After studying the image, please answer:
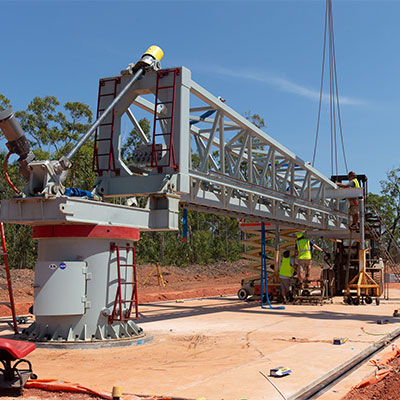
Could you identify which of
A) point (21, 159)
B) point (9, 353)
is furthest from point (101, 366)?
point (21, 159)

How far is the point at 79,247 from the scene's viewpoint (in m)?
10.9

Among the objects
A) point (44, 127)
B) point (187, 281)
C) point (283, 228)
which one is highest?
point (44, 127)

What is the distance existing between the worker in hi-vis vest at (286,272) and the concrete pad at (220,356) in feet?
15.1

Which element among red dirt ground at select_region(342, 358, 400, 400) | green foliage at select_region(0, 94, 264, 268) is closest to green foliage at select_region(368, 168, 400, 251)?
green foliage at select_region(0, 94, 264, 268)

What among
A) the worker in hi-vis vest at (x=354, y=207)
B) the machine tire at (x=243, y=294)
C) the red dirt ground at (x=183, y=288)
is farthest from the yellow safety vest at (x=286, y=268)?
the worker in hi-vis vest at (x=354, y=207)

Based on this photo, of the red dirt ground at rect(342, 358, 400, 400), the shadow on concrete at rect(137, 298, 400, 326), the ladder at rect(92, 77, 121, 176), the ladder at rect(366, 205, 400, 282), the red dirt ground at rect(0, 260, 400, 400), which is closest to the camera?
the red dirt ground at rect(342, 358, 400, 400)

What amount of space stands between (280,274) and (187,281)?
56.2ft

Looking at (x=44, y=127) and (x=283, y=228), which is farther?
(x=44, y=127)

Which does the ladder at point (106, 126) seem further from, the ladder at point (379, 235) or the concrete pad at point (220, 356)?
the ladder at point (379, 235)

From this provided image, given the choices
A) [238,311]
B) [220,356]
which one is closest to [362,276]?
[238,311]

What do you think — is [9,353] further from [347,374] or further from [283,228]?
[283,228]

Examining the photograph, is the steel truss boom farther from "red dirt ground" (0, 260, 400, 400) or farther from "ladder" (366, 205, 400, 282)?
"red dirt ground" (0, 260, 400, 400)

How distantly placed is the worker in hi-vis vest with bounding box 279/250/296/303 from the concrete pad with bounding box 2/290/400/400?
4.59 metres

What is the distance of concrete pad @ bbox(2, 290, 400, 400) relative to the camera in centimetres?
721
